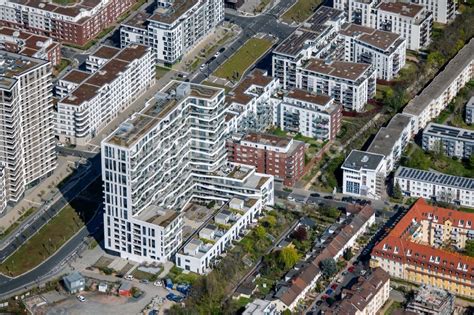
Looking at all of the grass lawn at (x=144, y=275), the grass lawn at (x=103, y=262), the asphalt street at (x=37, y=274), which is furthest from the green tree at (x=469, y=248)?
the asphalt street at (x=37, y=274)

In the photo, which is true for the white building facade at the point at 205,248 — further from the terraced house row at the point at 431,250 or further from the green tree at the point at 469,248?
the green tree at the point at 469,248

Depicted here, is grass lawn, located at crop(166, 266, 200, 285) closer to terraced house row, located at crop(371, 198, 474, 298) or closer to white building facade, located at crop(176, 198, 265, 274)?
white building facade, located at crop(176, 198, 265, 274)

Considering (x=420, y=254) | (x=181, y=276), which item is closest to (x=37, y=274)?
(x=181, y=276)

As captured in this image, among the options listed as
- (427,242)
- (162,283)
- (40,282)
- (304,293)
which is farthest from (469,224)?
(40,282)

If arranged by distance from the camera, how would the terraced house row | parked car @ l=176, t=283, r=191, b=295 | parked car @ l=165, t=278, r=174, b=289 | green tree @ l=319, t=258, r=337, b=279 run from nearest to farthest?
the terraced house row, parked car @ l=176, t=283, r=191, b=295, parked car @ l=165, t=278, r=174, b=289, green tree @ l=319, t=258, r=337, b=279

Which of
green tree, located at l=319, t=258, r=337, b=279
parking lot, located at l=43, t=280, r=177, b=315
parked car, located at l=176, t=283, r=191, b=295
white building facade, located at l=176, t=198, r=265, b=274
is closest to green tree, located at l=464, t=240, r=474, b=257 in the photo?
green tree, located at l=319, t=258, r=337, b=279

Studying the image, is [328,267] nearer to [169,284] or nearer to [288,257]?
[288,257]
